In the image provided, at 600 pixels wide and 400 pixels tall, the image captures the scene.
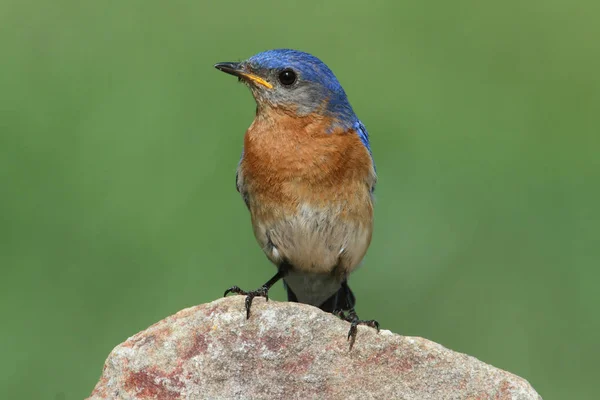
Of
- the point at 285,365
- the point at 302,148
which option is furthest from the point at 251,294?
the point at 302,148

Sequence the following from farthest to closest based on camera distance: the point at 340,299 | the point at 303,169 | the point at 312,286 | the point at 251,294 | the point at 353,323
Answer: the point at 340,299 < the point at 312,286 < the point at 303,169 < the point at 251,294 < the point at 353,323

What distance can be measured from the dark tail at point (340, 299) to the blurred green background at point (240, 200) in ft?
4.14

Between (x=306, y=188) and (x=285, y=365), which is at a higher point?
(x=306, y=188)

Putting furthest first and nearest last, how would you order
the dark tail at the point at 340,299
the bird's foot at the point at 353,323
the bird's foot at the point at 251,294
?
the dark tail at the point at 340,299 → the bird's foot at the point at 251,294 → the bird's foot at the point at 353,323

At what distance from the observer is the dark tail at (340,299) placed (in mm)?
8266

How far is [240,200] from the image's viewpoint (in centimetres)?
1072

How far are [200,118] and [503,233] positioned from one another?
306 centimetres

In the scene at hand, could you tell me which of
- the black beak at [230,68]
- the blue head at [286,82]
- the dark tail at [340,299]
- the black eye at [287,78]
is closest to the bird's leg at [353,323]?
the dark tail at [340,299]

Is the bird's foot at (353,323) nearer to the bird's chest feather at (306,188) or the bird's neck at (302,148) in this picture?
the bird's chest feather at (306,188)

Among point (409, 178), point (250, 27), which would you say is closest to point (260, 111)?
point (409, 178)

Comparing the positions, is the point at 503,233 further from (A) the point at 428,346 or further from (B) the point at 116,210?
(A) the point at 428,346

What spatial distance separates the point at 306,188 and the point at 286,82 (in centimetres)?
73

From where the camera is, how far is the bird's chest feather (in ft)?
24.7

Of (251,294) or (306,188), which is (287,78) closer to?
(306,188)
